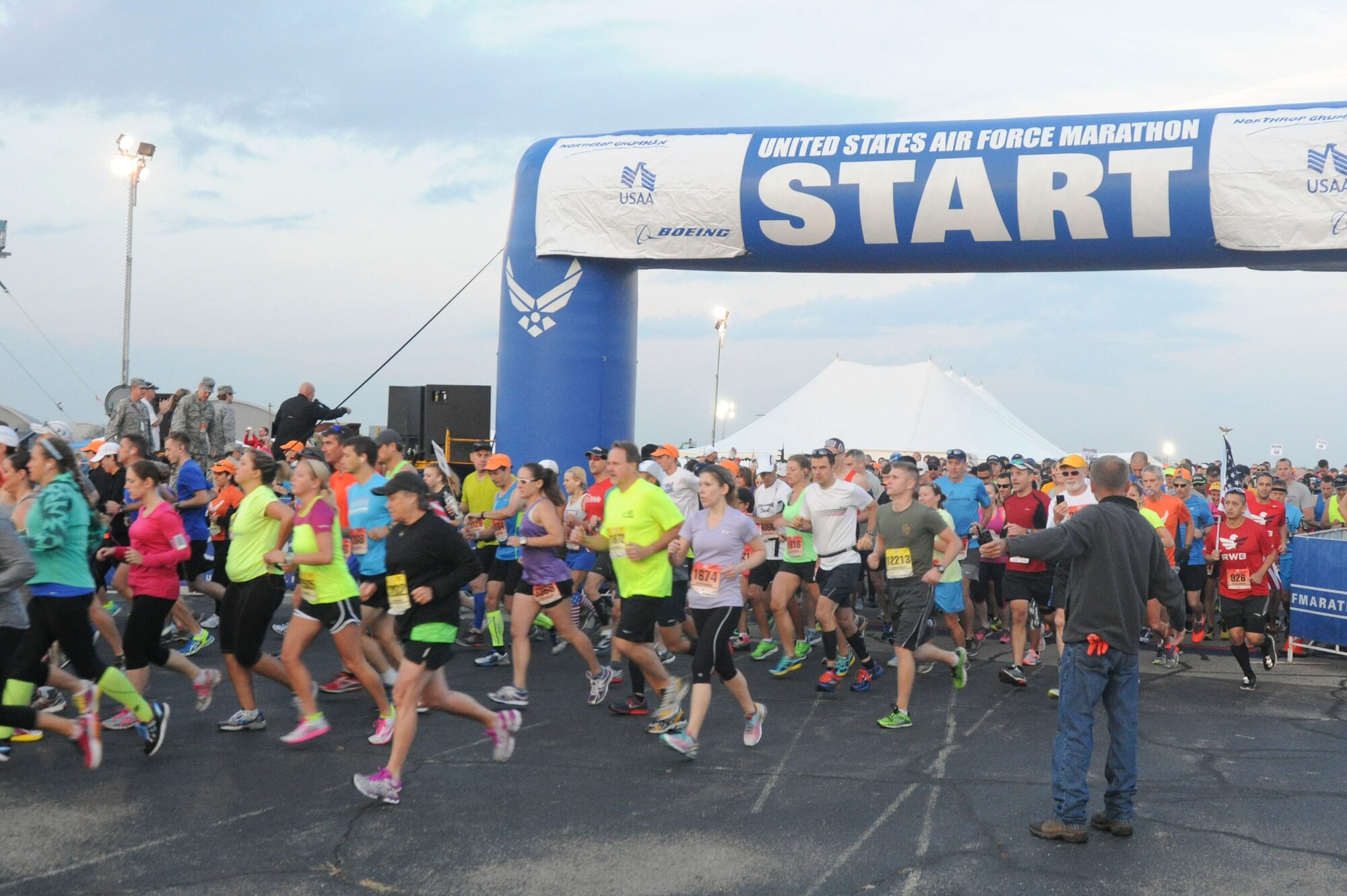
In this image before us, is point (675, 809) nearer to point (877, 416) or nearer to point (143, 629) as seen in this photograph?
point (143, 629)

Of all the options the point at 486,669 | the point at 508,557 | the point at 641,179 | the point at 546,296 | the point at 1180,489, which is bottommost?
the point at 486,669

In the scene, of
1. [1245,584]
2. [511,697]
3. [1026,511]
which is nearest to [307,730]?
[511,697]

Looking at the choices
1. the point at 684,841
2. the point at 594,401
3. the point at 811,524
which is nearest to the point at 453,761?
the point at 684,841

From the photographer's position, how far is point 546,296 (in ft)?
41.6

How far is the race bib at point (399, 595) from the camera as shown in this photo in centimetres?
576

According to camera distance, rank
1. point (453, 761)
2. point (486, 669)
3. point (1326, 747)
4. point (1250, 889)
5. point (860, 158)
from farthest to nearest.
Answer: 1. point (860, 158)
2. point (486, 669)
3. point (1326, 747)
4. point (453, 761)
5. point (1250, 889)

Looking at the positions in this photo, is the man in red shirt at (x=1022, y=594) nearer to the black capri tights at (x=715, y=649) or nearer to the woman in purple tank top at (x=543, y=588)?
the black capri tights at (x=715, y=649)

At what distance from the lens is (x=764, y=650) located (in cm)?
1006

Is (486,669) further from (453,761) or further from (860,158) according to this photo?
(860,158)

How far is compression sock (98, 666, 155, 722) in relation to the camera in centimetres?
590

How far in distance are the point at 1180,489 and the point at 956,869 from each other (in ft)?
27.5

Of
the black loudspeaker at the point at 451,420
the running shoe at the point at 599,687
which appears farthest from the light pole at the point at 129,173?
the running shoe at the point at 599,687

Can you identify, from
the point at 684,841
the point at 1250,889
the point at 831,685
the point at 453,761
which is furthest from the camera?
the point at 831,685

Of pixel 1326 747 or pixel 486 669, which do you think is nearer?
pixel 1326 747
